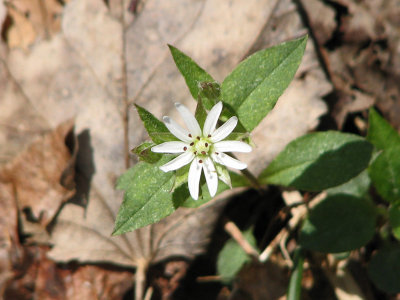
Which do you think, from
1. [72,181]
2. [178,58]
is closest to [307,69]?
[178,58]

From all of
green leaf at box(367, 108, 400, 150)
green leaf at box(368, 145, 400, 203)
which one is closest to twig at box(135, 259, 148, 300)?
green leaf at box(368, 145, 400, 203)

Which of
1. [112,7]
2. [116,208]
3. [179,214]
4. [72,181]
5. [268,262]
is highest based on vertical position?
[112,7]

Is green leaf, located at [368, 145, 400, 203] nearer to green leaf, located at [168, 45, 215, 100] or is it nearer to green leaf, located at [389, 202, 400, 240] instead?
green leaf, located at [389, 202, 400, 240]

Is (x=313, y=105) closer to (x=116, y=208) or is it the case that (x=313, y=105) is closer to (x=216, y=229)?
(x=216, y=229)

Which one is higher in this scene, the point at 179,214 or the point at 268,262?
the point at 179,214

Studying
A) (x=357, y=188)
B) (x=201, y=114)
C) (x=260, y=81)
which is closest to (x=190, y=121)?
(x=201, y=114)

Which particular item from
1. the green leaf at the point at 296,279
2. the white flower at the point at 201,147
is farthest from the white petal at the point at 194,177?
the green leaf at the point at 296,279
